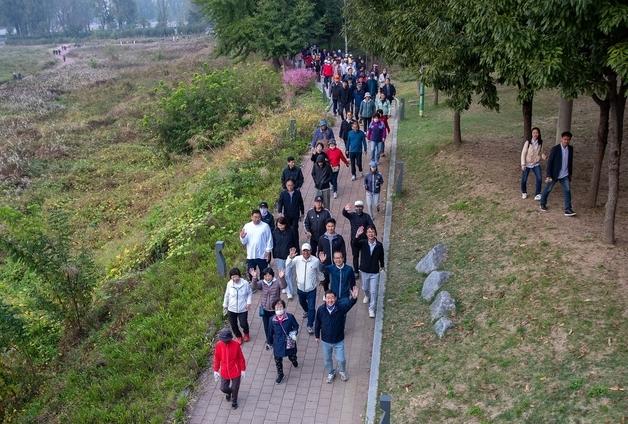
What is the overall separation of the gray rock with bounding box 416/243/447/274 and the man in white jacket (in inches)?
92.5

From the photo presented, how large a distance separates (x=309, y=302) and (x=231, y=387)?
1.87 meters

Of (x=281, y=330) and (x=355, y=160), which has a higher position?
(x=355, y=160)

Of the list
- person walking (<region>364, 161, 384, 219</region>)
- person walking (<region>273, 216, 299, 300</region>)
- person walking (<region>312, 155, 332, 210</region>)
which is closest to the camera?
person walking (<region>273, 216, 299, 300</region>)

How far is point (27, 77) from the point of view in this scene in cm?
6034

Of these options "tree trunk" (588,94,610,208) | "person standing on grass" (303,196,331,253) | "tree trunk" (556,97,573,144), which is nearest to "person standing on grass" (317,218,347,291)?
"person standing on grass" (303,196,331,253)

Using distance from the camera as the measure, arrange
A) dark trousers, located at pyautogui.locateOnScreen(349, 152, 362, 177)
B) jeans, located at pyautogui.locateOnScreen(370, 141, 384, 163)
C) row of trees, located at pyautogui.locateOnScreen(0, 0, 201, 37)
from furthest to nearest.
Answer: row of trees, located at pyautogui.locateOnScreen(0, 0, 201, 37)
jeans, located at pyautogui.locateOnScreen(370, 141, 384, 163)
dark trousers, located at pyautogui.locateOnScreen(349, 152, 362, 177)

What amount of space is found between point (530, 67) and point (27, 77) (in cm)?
6107

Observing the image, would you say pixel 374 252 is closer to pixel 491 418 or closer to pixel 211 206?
pixel 491 418

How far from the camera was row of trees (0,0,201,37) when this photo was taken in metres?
102

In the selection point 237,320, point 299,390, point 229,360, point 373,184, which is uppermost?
point 373,184

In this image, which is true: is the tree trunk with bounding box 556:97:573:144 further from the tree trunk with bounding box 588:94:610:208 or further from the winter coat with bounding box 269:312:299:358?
the winter coat with bounding box 269:312:299:358

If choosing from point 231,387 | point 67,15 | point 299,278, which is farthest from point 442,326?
Answer: point 67,15

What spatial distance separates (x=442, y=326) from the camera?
358 inches

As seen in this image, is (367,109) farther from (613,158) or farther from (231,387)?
(231,387)
